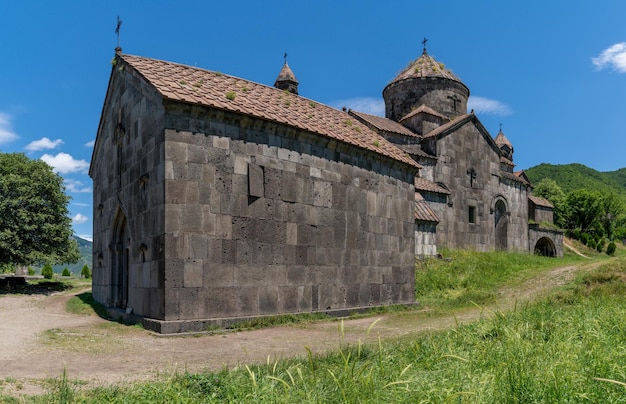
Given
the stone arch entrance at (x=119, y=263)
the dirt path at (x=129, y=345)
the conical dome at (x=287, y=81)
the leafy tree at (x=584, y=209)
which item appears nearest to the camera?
the dirt path at (x=129, y=345)

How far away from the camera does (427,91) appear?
2655cm

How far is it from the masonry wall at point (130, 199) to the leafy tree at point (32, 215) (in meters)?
6.42

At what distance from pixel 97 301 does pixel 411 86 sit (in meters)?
20.1

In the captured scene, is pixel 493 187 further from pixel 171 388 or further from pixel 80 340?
pixel 171 388

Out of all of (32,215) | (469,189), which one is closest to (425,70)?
(469,189)

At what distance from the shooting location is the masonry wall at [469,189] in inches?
909

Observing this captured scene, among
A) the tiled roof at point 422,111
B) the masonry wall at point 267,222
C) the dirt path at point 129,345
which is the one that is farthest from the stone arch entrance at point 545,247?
the dirt path at point 129,345

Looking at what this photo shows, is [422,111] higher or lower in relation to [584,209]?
higher

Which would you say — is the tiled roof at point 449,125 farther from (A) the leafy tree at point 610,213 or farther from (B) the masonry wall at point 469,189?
(A) the leafy tree at point 610,213

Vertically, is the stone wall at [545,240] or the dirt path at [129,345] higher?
the stone wall at [545,240]

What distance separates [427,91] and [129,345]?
2299 cm

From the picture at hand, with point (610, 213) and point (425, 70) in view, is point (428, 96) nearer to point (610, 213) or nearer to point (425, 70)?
point (425, 70)

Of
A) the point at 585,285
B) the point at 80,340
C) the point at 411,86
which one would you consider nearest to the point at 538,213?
the point at 411,86

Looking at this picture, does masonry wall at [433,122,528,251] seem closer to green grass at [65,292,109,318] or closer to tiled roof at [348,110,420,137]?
tiled roof at [348,110,420,137]
